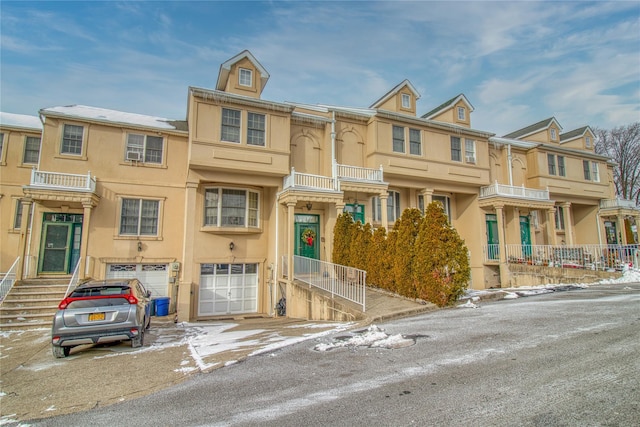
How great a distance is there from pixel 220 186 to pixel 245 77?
17.5ft

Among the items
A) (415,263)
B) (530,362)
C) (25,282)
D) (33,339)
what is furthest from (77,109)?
(530,362)

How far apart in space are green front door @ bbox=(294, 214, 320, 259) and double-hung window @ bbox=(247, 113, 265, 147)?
162 inches

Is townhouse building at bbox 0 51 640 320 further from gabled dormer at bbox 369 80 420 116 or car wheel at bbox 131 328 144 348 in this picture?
car wheel at bbox 131 328 144 348

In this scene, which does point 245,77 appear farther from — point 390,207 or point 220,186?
point 390,207

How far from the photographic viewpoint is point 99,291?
25.3 ft

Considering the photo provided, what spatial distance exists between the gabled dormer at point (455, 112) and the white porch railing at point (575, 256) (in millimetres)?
7691

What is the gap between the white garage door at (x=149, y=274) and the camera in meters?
15.1

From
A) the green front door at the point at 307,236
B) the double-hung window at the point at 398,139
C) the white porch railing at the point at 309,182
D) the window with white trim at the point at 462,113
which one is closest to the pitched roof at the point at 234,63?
the white porch railing at the point at 309,182

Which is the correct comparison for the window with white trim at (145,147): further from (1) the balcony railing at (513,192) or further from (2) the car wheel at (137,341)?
(1) the balcony railing at (513,192)

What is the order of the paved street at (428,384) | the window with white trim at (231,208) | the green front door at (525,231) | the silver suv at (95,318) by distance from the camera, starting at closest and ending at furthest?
the paved street at (428,384) → the silver suv at (95,318) → the window with white trim at (231,208) → the green front door at (525,231)

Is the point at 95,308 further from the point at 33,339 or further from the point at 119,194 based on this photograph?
the point at 119,194

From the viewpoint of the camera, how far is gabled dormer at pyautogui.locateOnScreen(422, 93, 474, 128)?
21.2 m

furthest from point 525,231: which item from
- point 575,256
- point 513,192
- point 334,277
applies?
point 334,277

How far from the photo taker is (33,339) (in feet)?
32.6
